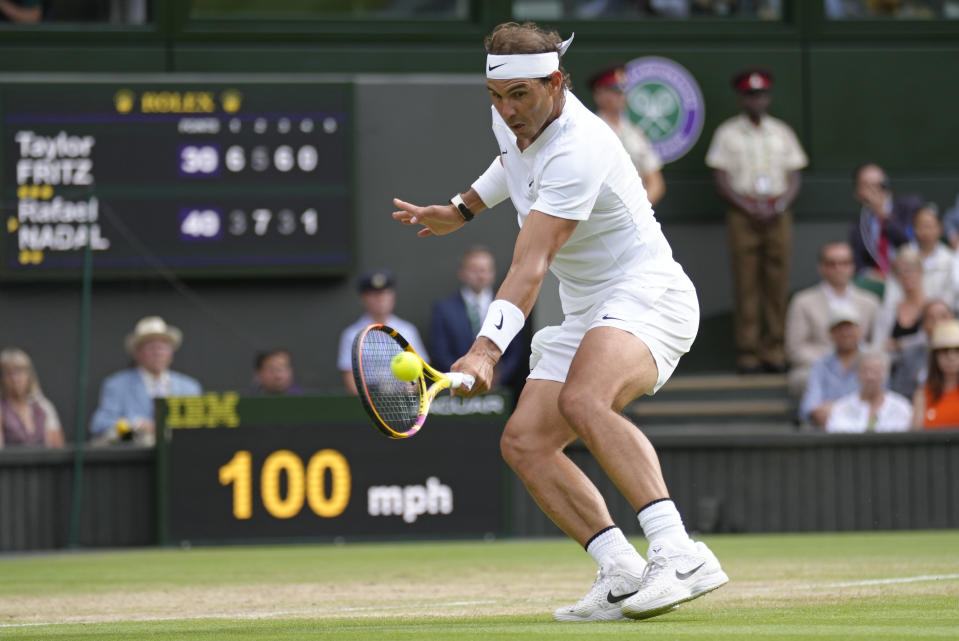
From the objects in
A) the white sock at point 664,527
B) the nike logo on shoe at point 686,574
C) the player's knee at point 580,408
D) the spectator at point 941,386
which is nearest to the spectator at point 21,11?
the spectator at point 941,386

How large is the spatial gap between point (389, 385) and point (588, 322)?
96 cm

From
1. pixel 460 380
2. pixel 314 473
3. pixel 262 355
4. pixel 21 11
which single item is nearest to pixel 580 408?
pixel 460 380

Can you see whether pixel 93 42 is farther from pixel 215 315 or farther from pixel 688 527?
pixel 688 527

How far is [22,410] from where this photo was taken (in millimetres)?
11812

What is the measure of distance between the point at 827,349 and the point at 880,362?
1349 mm

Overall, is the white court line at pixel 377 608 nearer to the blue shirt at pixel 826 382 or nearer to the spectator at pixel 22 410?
the blue shirt at pixel 826 382

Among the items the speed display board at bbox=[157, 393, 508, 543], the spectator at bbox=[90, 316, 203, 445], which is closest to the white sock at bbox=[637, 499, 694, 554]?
the speed display board at bbox=[157, 393, 508, 543]

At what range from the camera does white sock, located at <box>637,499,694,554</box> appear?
18.8 feet

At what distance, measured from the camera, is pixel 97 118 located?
13.0 meters

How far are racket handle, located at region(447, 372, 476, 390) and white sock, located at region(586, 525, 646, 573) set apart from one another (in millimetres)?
936

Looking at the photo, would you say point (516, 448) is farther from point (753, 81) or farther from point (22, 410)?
point (753, 81)

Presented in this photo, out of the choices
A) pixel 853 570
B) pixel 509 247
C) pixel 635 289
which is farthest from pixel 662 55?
pixel 635 289

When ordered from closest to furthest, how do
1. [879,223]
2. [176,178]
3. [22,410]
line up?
[22,410] < [176,178] < [879,223]

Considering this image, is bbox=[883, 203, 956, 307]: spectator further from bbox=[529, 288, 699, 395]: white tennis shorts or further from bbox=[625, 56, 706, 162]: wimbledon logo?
bbox=[529, 288, 699, 395]: white tennis shorts
